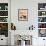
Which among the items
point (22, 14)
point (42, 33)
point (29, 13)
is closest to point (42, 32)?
point (42, 33)

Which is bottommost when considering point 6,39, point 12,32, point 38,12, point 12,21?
point 6,39

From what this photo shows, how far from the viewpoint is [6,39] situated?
6664mm

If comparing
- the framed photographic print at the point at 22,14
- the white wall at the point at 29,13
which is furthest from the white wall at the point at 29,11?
the framed photographic print at the point at 22,14

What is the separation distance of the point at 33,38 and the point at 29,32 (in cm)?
39

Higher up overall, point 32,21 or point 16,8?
point 16,8

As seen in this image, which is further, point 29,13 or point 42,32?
point 42,32

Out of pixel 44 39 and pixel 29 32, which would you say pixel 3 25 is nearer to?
pixel 29 32

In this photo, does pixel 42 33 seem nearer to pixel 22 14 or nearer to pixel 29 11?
pixel 29 11

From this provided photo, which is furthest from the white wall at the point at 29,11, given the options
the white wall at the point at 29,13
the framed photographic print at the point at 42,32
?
the framed photographic print at the point at 42,32

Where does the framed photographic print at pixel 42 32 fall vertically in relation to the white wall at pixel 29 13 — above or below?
below

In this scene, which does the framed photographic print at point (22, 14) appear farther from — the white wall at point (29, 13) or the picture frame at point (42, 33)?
the picture frame at point (42, 33)

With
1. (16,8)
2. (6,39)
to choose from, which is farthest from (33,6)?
(6,39)

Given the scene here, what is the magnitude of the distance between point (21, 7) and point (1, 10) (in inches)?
44.8

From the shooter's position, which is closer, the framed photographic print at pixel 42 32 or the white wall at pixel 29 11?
the white wall at pixel 29 11
